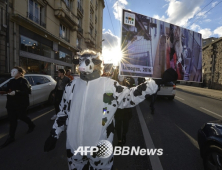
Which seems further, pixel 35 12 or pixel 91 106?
pixel 35 12

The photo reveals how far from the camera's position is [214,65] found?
27297 millimetres

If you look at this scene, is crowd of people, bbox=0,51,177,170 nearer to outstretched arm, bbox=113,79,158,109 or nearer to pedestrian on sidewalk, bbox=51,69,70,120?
outstretched arm, bbox=113,79,158,109

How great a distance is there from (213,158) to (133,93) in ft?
6.08

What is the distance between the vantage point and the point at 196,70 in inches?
74.9

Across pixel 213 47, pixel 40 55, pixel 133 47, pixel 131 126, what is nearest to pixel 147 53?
pixel 133 47

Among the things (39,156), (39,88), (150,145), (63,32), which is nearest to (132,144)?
(150,145)

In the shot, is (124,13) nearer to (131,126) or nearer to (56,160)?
(56,160)

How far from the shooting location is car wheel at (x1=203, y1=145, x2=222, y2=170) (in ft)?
6.55

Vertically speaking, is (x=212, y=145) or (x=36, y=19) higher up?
(x=36, y=19)

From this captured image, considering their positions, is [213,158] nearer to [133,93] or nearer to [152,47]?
[133,93]

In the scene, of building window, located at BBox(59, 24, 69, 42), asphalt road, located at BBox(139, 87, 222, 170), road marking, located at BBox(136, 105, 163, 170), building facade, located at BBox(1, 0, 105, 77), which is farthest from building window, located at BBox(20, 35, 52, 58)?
asphalt road, located at BBox(139, 87, 222, 170)

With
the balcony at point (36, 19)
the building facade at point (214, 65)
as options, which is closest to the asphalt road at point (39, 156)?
the balcony at point (36, 19)

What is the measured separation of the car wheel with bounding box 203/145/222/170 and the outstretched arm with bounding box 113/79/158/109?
5.21 ft

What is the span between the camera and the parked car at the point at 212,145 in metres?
2.02
